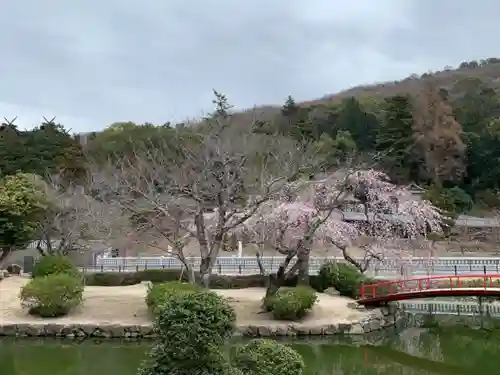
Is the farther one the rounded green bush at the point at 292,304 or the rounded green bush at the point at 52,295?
the rounded green bush at the point at 52,295

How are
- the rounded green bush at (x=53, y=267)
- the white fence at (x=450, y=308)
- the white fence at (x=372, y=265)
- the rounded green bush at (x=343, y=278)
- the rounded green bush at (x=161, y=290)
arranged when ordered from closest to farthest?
1. the rounded green bush at (x=161, y=290)
2. the rounded green bush at (x=53, y=267)
3. the rounded green bush at (x=343, y=278)
4. the white fence at (x=450, y=308)
5. the white fence at (x=372, y=265)

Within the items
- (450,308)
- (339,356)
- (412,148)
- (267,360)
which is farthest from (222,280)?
(412,148)

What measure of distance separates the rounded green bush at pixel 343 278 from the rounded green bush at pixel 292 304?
3.14 meters

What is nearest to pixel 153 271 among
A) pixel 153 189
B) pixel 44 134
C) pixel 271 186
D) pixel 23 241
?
pixel 23 241

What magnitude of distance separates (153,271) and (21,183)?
6519 millimetres

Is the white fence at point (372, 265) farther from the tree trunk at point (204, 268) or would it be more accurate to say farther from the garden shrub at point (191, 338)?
the garden shrub at point (191, 338)

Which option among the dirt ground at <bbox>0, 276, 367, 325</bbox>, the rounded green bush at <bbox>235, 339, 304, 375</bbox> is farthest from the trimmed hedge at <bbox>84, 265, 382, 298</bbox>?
the rounded green bush at <bbox>235, 339, 304, 375</bbox>

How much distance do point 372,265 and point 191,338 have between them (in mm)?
17300

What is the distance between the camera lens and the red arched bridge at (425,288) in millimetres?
16297

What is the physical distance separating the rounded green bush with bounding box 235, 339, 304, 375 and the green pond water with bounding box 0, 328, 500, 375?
6.41 meters

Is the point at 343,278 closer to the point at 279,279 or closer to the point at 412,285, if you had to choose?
the point at 412,285

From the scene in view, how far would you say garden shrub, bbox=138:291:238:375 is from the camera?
18.4 feet

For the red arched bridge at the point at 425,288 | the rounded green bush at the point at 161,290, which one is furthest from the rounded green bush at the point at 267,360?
the red arched bridge at the point at 425,288

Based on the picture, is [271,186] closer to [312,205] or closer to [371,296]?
[312,205]
